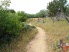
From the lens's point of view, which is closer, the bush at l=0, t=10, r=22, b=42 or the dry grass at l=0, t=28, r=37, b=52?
the dry grass at l=0, t=28, r=37, b=52

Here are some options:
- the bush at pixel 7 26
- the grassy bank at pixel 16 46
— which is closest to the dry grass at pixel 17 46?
the grassy bank at pixel 16 46

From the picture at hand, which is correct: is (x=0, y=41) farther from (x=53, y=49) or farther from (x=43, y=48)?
(x=53, y=49)

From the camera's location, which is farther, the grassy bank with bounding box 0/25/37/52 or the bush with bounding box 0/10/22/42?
the bush with bounding box 0/10/22/42

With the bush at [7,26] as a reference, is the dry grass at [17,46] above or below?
below

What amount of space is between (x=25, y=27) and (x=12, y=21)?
6220 millimetres

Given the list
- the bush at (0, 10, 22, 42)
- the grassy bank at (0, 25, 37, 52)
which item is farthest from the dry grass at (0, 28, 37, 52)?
the bush at (0, 10, 22, 42)

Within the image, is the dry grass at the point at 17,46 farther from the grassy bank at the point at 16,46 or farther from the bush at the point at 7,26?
the bush at the point at 7,26

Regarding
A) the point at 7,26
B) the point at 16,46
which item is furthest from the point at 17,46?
the point at 7,26

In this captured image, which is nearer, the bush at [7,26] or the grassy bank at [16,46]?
the grassy bank at [16,46]

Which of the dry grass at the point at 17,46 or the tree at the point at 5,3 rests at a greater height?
the tree at the point at 5,3

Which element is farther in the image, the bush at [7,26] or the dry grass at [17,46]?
the bush at [7,26]

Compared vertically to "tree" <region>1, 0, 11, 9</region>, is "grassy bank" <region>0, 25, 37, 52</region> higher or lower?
lower

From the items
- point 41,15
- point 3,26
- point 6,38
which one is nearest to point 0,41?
point 6,38

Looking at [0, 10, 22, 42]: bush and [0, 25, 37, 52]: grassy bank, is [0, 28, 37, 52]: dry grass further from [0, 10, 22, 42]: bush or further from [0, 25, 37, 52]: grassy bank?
[0, 10, 22, 42]: bush
